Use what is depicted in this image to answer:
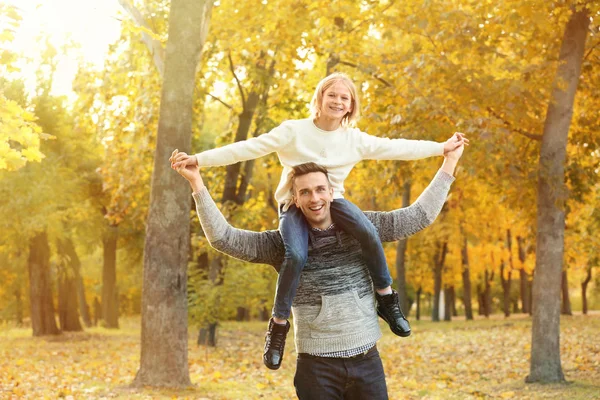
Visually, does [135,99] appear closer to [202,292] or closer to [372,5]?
[202,292]

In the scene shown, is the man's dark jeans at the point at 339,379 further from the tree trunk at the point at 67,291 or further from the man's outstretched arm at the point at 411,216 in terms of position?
the tree trunk at the point at 67,291

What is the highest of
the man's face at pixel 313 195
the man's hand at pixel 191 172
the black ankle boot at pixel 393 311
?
the man's hand at pixel 191 172

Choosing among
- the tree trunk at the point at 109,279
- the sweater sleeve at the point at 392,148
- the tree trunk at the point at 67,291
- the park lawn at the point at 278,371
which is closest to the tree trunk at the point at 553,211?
the park lawn at the point at 278,371

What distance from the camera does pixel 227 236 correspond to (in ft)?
11.9

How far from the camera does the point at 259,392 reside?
426 inches

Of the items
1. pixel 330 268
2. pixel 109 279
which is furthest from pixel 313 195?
pixel 109 279

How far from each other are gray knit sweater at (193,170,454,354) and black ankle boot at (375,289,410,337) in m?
0.08

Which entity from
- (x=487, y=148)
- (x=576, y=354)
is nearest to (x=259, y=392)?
(x=487, y=148)

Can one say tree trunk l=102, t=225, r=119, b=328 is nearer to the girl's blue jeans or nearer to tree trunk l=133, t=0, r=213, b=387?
tree trunk l=133, t=0, r=213, b=387

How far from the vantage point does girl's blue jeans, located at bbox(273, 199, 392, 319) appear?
355cm

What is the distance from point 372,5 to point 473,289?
141ft

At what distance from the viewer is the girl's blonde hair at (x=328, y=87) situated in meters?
3.98

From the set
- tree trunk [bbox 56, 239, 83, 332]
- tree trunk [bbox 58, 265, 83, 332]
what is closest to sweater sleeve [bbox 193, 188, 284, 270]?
tree trunk [bbox 56, 239, 83, 332]

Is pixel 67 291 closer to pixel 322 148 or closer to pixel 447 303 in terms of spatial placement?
pixel 447 303
